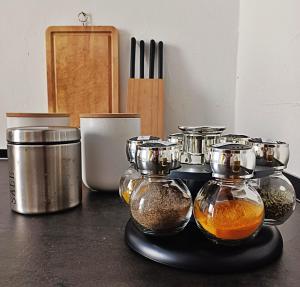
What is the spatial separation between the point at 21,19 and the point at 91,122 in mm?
766

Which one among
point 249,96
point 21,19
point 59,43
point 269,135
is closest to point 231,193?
point 269,135

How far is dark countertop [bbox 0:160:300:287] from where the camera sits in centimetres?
33

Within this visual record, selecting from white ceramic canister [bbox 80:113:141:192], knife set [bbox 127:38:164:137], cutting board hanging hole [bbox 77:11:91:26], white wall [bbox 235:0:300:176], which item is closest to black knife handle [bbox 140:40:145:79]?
knife set [bbox 127:38:164:137]

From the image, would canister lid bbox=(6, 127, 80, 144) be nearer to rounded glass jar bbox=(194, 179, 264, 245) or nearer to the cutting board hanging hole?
rounded glass jar bbox=(194, 179, 264, 245)

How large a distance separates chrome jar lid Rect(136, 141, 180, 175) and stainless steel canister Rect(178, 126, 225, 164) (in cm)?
8

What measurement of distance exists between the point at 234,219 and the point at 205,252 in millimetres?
54

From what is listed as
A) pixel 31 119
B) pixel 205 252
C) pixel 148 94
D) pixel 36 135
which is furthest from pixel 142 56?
pixel 205 252

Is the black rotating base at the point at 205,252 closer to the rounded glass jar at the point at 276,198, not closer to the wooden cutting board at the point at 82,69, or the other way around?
the rounded glass jar at the point at 276,198

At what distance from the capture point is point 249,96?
0.96 metres

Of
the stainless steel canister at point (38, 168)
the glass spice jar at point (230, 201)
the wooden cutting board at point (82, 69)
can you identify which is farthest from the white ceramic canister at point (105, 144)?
the wooden cutting board at point (82, 69)

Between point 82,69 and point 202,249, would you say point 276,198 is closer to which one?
point 202,249

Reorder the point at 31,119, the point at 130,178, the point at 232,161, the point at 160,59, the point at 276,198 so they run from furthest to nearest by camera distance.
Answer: the point at 160,59, the point at 31,119, the point at 130,178, the point at 276,198, the point at 232,161

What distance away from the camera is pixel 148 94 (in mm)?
1114

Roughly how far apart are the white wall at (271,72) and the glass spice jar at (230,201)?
35 cm
